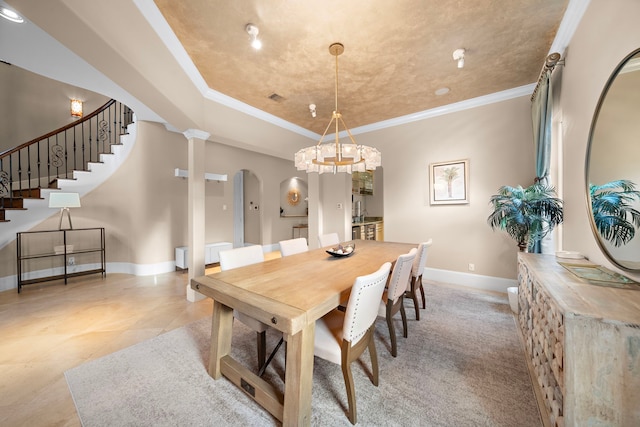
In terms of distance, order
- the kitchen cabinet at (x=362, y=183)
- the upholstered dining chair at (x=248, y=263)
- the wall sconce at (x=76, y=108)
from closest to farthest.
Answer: the upholstered dining chair at (x=248, y=263)
the wall sconce at (x=76, y=108)
the kitchen cabinet at (x=362, y=183)

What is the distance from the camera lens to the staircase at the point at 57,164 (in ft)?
12.1

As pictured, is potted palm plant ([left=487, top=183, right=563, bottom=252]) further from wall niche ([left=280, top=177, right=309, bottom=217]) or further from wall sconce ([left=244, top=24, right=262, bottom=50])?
wall niche ([left=280, top=177, right=309, bottom=217])

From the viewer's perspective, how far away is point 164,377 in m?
1.72

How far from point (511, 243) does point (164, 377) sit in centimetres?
429

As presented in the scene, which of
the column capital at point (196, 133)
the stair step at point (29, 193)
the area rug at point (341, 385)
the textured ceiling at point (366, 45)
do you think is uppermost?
the textured ceiling at point (366, 45)

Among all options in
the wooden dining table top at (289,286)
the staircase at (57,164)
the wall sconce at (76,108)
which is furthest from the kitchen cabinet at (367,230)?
the wall sconce at (76,108)

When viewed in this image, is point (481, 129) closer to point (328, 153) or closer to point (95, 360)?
point (328, 153)

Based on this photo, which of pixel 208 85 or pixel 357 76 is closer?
pixel 357 76

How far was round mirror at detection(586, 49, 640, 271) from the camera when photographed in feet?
3.92

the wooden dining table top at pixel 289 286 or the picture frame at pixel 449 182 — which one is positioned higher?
the picture frame at pixel 449 182

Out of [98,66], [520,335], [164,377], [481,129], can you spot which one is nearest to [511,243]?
[520,335]

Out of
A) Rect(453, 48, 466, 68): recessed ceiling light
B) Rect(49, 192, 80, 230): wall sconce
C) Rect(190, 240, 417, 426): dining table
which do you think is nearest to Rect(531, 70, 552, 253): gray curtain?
Rect(453, 48, 466, 68): recessed ceiling light

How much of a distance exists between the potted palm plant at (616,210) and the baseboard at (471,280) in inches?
83.4

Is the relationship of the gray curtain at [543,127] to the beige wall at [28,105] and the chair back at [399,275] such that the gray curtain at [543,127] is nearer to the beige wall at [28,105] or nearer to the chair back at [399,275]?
the chair back at [399,275]
